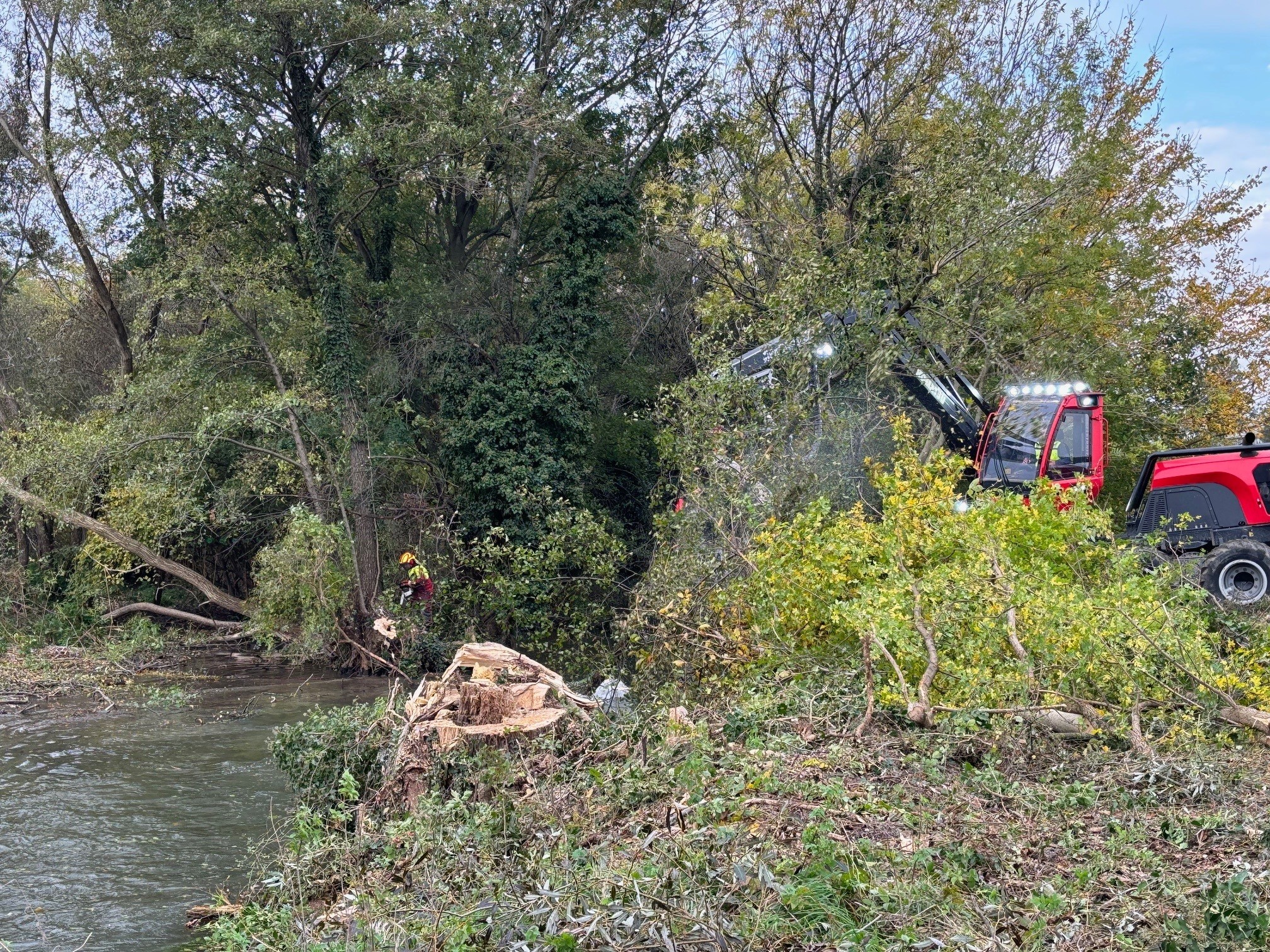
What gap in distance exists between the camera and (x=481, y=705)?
7.54 meters

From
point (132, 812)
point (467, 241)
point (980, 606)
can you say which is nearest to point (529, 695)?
point (980, 606)

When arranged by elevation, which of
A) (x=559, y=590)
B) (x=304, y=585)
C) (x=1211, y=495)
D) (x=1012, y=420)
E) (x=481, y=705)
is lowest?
(x=481, y=705)

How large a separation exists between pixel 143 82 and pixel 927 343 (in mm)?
13695

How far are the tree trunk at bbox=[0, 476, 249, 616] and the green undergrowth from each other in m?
12.8

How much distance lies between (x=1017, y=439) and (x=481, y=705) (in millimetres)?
9221

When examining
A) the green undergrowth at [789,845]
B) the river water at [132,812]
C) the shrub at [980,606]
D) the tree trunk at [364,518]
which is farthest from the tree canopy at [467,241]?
the green undergrowth at [789,845]

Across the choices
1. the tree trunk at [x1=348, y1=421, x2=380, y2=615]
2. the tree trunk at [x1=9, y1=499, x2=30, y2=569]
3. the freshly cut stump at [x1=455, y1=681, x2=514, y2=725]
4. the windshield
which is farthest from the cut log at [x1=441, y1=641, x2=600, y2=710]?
the tree trunk at [x1=9, y1=499, x2=30, y2=569]

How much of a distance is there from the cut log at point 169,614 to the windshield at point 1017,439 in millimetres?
12954

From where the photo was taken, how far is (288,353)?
1877 cm

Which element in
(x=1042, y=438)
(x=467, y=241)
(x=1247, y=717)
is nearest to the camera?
(x=1247, y=717)

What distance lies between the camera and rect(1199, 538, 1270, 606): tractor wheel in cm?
1159

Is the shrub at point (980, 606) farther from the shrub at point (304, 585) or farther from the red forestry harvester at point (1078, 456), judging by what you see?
the shrub at point (304, 585)

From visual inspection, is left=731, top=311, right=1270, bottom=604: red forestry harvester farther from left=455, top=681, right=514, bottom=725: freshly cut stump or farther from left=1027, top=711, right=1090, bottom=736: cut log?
left=455, top=681, right=514, bottom=725: freshly cut stump

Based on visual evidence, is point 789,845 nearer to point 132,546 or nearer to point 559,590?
point 559,590
